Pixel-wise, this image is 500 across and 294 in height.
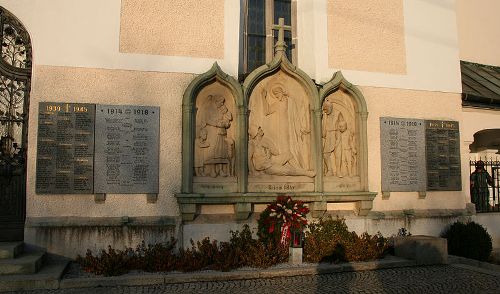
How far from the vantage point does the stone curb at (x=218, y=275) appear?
658 centimetres

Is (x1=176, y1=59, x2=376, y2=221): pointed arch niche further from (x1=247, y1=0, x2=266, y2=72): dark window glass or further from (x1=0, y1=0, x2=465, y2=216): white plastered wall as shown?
(x1=247, y1=0, x2=266, y2=72): dark window glass

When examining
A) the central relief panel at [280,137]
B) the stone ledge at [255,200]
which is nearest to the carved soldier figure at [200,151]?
the stone ledge at [255,200]

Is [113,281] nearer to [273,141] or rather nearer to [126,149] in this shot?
[126,149]

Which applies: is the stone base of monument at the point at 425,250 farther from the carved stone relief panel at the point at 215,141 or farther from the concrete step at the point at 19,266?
the concrete step at the point at 19,266

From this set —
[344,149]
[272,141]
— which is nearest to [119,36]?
[272,141]

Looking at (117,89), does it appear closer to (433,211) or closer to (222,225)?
(222,225)

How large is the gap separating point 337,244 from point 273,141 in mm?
2374

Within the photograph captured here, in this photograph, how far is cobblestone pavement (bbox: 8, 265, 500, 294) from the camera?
645cm

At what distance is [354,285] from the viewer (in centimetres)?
677

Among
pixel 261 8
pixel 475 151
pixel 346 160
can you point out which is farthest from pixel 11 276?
pixel 475 151

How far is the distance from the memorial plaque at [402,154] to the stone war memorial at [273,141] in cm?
64

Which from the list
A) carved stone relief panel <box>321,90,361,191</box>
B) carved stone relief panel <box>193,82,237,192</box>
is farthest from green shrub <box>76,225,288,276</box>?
carved stone relief panel <box>321,90,361,191</box>

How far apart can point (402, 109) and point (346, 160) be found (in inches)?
73.6

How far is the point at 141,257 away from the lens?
7.44 m
